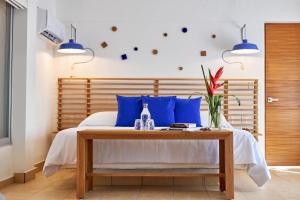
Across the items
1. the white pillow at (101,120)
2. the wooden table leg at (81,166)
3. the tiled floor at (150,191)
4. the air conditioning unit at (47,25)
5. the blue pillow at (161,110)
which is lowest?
the tiled floor at (150,191)

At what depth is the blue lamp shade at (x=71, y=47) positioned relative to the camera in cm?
472

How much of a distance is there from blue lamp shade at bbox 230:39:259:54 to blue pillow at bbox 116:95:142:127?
4.88ft

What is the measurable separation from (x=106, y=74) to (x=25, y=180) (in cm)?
190

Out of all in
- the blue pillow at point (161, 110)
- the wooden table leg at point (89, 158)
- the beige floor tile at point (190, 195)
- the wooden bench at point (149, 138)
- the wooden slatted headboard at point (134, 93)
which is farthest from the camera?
the wooden slatted headboard at point (134, 93)

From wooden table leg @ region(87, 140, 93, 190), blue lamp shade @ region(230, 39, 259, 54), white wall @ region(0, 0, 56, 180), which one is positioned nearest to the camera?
wooden table leg @ region(87, 140, 93, 190)

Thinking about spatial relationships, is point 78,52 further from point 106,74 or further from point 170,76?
point 170,76

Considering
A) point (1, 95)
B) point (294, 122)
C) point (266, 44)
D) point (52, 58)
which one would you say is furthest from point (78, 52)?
point (294, 122)

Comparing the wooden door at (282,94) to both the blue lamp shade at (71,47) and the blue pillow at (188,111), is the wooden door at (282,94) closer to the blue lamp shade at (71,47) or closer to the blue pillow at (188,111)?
the blue pillow at (188,111)

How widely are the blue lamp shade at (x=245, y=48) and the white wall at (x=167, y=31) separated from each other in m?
0.33

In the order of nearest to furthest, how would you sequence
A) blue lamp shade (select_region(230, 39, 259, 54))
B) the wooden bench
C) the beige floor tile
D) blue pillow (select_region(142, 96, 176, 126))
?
1. the wooden bench
2. the beige floor tile
3. blue pillow (select_region(142, 96, 176, 126))
4. blue lamp shade (select_region(230, 39, 259, 54))

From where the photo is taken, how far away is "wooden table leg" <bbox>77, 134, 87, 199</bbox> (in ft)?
10.5

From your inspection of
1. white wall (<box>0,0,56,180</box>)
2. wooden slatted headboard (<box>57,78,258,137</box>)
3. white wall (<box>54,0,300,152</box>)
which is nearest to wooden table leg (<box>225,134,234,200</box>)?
wooden slatted headboard (<box>57,78,258,137</box>)

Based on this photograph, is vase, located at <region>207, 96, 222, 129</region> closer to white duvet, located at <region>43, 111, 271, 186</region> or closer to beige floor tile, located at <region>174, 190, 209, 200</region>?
white duvet, located at <region>43, 111, 271, 186</region>

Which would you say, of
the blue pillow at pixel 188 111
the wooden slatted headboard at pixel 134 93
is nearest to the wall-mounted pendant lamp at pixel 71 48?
the wooden slatted headboard at pixel 134 93
